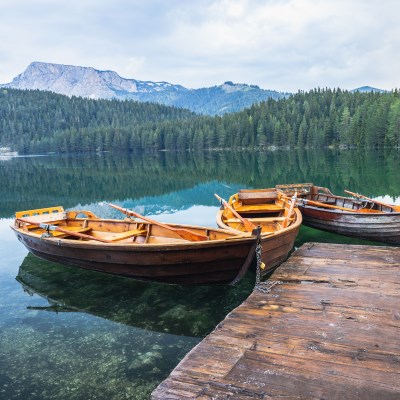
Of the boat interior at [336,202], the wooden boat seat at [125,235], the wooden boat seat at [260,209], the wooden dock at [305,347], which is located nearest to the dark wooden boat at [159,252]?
the wooden boat seat at [125,235]

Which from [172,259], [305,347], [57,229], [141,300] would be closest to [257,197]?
[172,259]

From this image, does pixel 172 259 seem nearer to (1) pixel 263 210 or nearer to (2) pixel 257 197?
(1) pixel 263 210

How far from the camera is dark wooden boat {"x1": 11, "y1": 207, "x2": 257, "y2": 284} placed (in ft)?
31.1

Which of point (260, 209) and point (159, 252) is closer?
point (159, 252)

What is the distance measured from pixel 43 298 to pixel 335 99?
154 meters

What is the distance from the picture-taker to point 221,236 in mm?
10648

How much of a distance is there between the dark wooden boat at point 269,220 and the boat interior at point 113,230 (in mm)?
1183

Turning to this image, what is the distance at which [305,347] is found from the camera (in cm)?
507

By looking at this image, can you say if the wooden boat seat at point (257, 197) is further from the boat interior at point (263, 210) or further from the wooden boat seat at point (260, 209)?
the wooden boat seat at point (260, 209)

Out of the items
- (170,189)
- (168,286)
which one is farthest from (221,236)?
(170,189)

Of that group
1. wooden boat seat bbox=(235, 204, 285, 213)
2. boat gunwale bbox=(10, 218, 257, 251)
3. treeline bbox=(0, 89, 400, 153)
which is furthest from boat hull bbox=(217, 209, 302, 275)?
treeline bbox=(0, 89, 400, 153)

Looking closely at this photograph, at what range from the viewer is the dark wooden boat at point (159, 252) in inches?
373

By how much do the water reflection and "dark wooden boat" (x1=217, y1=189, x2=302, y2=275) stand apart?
1362mm

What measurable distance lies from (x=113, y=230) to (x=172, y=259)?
5.01 meters
